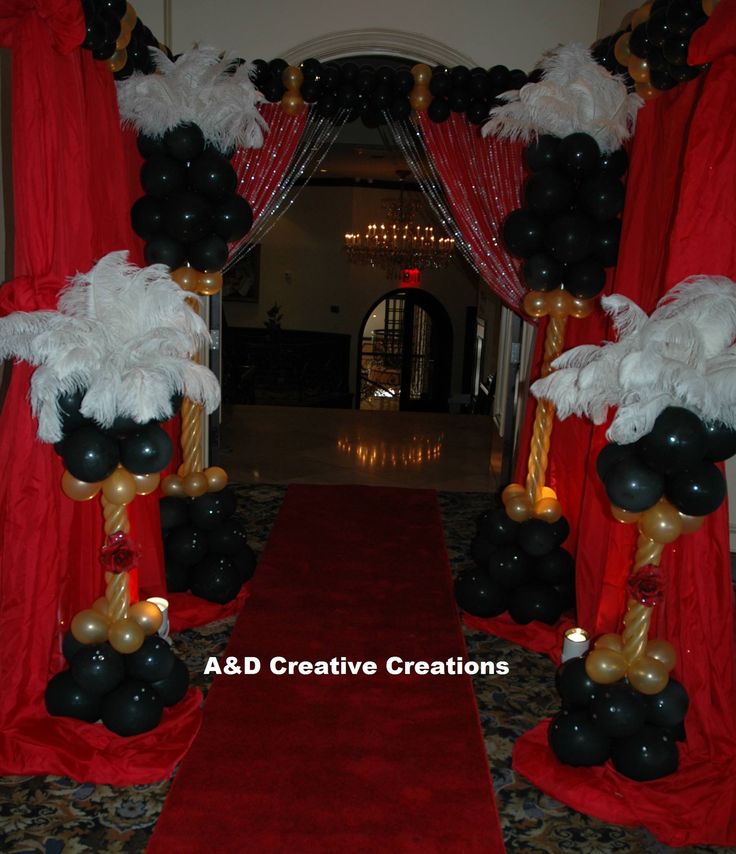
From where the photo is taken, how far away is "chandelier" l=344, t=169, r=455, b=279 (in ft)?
40.0

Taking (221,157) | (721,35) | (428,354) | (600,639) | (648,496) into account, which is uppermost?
(721,35)

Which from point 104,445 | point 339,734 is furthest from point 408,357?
point 104,445

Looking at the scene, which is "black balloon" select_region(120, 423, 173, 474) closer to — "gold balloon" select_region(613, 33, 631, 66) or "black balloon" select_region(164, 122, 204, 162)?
"black balloon" select_region(164, 122, 204, 162)

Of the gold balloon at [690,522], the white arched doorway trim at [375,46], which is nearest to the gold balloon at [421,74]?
the white arched doorway trim at [375,46]

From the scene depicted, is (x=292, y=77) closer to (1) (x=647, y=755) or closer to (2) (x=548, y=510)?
(2) (x=548, y=510)

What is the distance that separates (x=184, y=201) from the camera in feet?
11.7

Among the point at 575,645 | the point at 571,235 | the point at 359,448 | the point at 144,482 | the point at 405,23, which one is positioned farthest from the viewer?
the point at 359,448

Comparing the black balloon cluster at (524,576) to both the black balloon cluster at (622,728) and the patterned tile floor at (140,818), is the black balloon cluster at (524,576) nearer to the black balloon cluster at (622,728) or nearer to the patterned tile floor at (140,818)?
the patterned tile floor at (140,818)

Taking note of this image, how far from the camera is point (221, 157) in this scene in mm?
3727

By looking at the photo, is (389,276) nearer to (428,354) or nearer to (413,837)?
(428,354)

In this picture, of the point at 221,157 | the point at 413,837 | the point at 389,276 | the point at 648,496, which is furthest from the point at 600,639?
the point at 389,276

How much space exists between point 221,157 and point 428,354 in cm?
1224

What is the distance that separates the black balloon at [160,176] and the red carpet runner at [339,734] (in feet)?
7.05

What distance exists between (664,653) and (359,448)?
516cm
